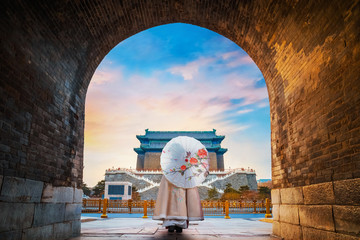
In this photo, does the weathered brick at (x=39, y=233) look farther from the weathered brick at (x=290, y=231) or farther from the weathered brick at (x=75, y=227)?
the weathered brick at (x=290, y=231)

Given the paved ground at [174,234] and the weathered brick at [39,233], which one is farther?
the paved ground at [174,234]

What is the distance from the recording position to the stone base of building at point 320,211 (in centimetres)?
319

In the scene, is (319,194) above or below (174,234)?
above

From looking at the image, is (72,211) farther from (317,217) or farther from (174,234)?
(317,217)

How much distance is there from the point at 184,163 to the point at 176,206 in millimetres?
910

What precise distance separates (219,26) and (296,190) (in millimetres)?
4266

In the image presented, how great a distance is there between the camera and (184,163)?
5789 millimetres

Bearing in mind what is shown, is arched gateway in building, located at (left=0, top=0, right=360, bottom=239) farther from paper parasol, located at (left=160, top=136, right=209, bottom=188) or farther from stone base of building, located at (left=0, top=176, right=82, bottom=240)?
paper parasol, located at (left=160, top=136, right=209, bottom=188)

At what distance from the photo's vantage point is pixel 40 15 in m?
4.22

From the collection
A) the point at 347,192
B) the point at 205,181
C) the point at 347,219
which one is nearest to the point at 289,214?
the point at 347,219

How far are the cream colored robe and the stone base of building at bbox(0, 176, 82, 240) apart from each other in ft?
5.61

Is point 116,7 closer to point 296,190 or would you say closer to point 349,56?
point 349,56

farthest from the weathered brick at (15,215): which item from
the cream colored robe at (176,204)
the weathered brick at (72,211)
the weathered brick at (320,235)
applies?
the weathered brick at (320,235)

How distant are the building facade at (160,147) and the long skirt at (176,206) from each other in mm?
33277
